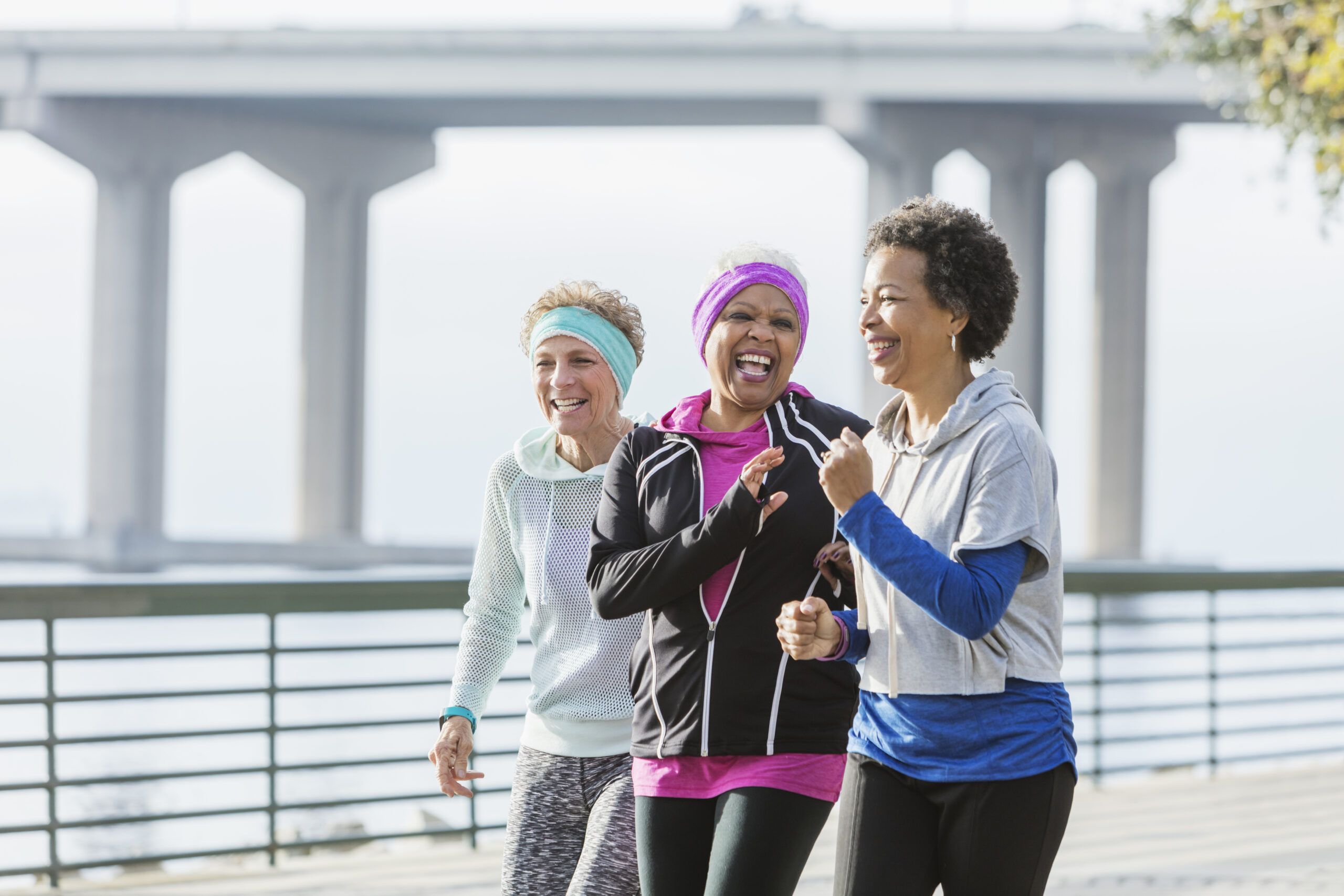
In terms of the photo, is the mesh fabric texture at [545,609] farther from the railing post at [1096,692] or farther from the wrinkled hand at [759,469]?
the railing post at [1096,692]

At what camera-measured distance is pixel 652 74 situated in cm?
3734

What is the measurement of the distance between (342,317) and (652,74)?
14977 mm

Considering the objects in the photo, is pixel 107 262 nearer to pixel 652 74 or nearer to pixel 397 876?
pixel 652 74

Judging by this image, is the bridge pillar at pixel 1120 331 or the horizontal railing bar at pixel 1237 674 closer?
the horizontal railing bar at pixel 1237 674

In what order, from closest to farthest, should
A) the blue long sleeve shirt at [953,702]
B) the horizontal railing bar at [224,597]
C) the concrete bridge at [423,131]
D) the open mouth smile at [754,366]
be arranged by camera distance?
the blue long sleeve shirt at [953,702] < the open mouth smile at [754,366] < the horizontal railing bar at [224,597] < the concrete bridge at [423,131]

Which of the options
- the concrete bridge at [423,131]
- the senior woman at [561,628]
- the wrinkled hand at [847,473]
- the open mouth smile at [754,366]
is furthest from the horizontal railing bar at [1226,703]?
the concrete bridge at [423,131]

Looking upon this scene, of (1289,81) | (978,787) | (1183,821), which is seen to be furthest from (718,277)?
(1289,81)

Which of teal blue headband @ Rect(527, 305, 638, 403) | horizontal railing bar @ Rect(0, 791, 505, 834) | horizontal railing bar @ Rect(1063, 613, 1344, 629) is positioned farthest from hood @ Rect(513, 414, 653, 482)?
horizontal railing bar @ Rect(1063, 613, 1344, 629)

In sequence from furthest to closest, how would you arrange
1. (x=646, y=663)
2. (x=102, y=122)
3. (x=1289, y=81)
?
(x=102, y=122) < (x=1289, y=81) < (x=646, y=663)

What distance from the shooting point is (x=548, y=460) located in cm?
357

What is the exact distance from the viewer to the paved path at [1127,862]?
600 centimetres

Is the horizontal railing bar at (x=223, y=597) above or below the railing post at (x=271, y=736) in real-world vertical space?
above

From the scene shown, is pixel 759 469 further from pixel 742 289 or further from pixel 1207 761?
pixel 1207 761

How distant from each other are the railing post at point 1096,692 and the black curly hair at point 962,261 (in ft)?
18.4
